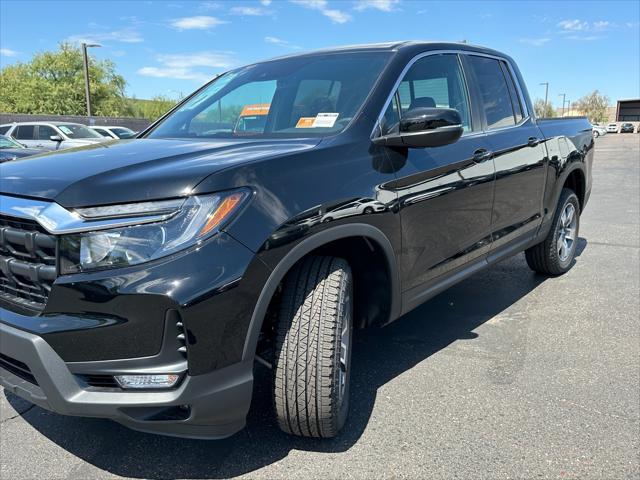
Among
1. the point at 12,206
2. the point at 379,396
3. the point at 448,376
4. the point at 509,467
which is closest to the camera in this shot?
the point at 12,206

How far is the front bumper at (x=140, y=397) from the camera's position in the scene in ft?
6.38

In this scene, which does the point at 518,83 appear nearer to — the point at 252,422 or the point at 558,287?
the point at 558,287

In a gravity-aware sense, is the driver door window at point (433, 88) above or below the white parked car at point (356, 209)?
above

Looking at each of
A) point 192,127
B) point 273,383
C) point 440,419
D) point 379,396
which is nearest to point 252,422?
point 273,383

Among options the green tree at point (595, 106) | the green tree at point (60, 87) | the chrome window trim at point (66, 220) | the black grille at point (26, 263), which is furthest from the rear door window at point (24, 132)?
the green tree at point (595, 106)

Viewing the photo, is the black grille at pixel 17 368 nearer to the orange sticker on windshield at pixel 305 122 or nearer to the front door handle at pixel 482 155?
the orange sticker on windshield at pixel 305 122

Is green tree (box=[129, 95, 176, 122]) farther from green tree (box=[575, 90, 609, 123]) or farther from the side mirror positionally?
green tree (box=[575, 90, 609, 123])

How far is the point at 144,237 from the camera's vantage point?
190 cm

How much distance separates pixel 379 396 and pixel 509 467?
2.67 ft

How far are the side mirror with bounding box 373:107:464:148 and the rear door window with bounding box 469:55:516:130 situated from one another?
3.88ft

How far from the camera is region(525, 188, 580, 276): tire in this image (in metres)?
4.82

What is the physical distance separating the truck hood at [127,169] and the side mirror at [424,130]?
1.37 feet

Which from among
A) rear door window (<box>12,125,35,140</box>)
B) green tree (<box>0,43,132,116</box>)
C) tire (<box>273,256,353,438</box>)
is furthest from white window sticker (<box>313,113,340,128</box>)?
green tree (<box>0,43,132,116</box>)

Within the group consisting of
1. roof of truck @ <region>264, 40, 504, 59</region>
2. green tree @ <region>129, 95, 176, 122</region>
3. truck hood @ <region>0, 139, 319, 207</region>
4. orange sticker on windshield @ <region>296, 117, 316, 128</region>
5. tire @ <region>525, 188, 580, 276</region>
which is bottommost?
tire @ <region>525, 188, 580, 276</region>
